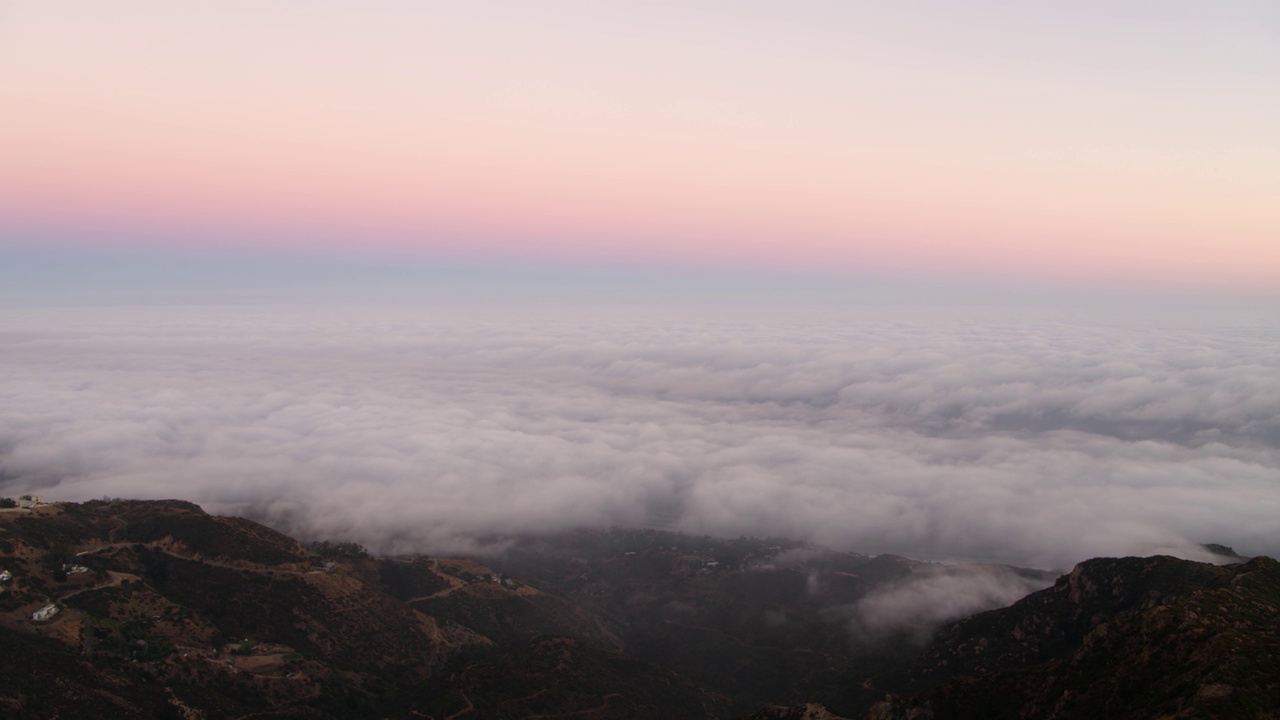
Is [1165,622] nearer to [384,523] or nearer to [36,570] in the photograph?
[36,570]

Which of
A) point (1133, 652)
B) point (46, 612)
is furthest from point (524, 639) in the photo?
point (1133, 652)

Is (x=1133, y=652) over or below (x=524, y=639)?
over

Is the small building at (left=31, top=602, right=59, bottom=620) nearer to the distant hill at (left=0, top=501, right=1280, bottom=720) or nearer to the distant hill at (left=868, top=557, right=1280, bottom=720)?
the distant hill at (left=0, top=501, right=1280, bottom=720)

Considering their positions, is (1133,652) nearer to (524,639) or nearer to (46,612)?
(524,639)

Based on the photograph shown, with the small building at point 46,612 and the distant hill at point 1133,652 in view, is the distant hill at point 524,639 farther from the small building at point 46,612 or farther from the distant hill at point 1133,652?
the small building at point 46,612

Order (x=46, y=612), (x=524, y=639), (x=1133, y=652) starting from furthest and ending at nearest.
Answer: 1. (x=524, y=639)
2. (x=46, y=612)
3. (x=1133, y=652)

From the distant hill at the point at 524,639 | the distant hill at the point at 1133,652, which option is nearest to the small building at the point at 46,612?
the distant hill at the point at 524,639

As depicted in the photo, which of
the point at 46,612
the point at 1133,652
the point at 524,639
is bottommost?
the point at 524,639

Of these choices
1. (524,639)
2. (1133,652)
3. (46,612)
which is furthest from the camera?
(524,639)

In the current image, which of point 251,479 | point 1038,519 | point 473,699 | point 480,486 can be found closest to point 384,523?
point 480,486
